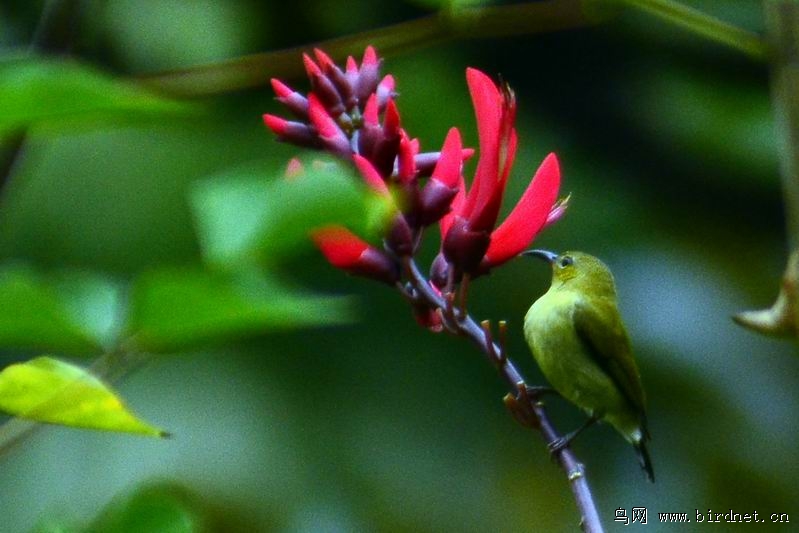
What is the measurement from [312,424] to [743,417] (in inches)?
36.5

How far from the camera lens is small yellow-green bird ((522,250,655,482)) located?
1311 mm

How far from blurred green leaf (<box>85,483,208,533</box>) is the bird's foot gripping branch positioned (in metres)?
0.26

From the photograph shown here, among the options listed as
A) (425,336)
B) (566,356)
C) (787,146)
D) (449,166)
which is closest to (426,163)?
(449,166)

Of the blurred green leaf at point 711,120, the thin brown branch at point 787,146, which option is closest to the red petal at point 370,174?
the thin brown branch at point 787,146

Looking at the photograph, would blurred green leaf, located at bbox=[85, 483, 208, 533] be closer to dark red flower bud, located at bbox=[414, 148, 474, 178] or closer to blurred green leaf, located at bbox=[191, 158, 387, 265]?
blurred green leaf, located at bbox=[191, 158, 387, 265]

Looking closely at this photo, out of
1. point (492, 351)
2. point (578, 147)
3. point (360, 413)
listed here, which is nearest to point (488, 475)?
point (360, 413)

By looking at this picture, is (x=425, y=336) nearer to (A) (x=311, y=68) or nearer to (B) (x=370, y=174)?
(A) (x=311, y=68)

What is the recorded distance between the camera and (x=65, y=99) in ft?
1.02

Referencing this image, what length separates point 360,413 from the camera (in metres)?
2.34

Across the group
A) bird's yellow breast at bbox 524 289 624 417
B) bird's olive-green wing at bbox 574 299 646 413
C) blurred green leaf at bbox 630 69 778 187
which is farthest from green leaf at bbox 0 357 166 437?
blurred green leaf at bbox 630 69 778 187

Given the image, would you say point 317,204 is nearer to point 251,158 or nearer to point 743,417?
point 251,158

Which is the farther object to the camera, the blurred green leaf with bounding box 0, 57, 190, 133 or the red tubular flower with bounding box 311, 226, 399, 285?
the red tubular flower with bounding box 311, 226, 399, 285

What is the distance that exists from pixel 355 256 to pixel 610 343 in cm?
71

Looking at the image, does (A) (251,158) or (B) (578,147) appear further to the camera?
(B) (578,147)
